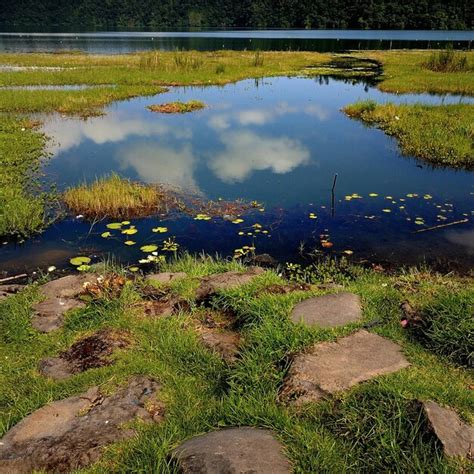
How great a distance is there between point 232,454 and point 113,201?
9763 millimetres

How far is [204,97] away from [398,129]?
1455 cm

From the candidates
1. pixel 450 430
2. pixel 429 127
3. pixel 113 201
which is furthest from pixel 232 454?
pixel 429 127

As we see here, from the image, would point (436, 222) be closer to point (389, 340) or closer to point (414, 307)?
point (414, 307)

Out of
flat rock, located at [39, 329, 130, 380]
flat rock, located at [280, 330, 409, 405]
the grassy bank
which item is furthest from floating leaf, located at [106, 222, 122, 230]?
flat rock, located at [280, 330, 409, 405]

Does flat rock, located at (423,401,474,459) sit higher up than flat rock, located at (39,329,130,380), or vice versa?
flat rock, located at (423,401,474,459)

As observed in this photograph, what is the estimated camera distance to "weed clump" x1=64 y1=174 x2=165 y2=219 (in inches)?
468

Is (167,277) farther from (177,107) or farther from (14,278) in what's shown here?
(177,107)

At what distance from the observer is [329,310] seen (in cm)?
595

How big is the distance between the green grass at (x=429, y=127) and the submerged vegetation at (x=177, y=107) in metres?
9.12

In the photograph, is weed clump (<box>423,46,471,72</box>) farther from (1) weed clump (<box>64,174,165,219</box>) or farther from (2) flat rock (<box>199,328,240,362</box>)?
(2) flat rock (<box>199,328,240,362</box>)

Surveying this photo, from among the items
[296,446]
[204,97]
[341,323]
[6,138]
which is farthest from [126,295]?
[204,97]

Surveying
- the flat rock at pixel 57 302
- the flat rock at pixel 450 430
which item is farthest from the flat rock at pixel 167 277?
the flat rock at pixel 450 430

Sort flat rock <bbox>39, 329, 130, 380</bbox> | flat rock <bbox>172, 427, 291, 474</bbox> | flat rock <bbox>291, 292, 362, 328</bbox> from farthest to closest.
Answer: flat rock <bbox>291, 292, 362, 328</bbox>, flat rock <bbox>39, 329, 130, 380</bbox>, flat rock <bbox>172, 427, 291, 474</bbox>

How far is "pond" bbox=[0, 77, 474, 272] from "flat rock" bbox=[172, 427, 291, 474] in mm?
5931
